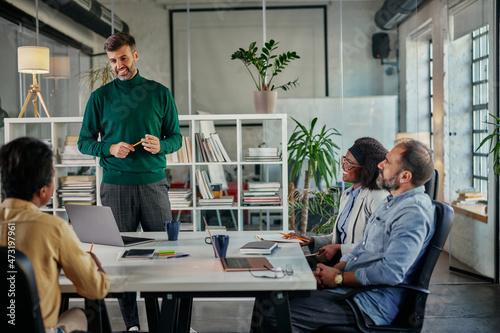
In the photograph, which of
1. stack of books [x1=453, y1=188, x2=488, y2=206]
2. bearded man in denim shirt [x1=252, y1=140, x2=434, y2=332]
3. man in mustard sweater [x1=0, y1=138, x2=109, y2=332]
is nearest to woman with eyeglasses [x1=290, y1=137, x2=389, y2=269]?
bearded man in denim shirt [x1=252, y1=140, x2=434, y2=332]

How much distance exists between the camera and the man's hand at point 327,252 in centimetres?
265

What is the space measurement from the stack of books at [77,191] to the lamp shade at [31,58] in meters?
0.97

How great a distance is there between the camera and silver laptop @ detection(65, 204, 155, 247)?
91.6 inches

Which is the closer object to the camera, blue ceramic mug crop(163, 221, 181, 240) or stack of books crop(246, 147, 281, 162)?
blue ceramic mug crop(163, 221, 181, 240)

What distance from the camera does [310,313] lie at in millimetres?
2150

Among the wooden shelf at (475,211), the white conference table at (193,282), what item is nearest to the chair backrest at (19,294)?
the white conference table at (193,282)

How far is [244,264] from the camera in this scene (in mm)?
1972

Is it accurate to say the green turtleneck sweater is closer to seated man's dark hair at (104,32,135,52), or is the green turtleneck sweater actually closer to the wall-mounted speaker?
seated man's dark hair at (104,32,135,52)

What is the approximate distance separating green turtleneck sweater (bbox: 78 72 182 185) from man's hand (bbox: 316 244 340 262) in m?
1.13

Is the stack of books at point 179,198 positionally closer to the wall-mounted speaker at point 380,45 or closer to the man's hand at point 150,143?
the man's hand at point 150,143

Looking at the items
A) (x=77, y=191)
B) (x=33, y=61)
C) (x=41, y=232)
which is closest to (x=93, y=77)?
(x=33, y=61)

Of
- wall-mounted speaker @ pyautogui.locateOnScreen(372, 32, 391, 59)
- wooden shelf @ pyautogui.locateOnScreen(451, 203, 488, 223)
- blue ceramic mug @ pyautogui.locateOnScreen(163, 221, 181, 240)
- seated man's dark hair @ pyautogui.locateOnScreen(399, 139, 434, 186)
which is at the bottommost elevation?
wooden shelf @ pyautogui.locateOnScreen(451, 203, 488, 223)

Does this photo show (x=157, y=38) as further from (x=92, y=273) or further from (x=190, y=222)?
(x=92, y=273)

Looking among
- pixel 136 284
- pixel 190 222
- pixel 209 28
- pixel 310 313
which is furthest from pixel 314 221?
pixel 136 284
